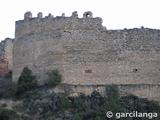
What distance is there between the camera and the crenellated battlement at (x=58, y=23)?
212ft

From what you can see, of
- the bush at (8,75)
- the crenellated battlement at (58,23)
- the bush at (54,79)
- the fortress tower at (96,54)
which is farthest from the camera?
the bush at (8,75)

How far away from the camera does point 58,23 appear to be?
64938mm

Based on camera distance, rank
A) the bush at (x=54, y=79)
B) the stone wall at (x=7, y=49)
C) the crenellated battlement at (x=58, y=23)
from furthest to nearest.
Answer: the stone wall at (x=7, y=49), the crenellated battlement at (x=58, y=23), the bush at (x=54, y=79)

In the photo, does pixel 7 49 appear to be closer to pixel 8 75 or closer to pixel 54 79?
pixel 8 75

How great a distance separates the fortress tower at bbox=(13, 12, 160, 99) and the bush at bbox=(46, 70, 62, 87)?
1.18ft

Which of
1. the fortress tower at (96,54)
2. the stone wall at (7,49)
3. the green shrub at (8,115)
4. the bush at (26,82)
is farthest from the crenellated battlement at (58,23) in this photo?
the stone wall at (7,49)

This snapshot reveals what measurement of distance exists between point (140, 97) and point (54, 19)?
23.4 ft

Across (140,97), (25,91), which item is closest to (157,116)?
(140,97)

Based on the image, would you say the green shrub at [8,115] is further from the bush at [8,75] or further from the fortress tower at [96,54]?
the bush at [8,75]

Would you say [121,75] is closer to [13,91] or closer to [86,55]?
[86,55]

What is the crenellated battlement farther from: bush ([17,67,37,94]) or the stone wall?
the stone wall

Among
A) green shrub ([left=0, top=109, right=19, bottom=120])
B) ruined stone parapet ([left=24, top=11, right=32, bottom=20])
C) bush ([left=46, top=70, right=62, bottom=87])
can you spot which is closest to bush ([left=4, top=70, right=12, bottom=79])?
ruined stone parapet ([left=24, top=11, right=32, bottom=20])

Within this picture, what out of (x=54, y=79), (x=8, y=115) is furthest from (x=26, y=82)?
(x=8, y=115)

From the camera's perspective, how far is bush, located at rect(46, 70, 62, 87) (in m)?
63.6
